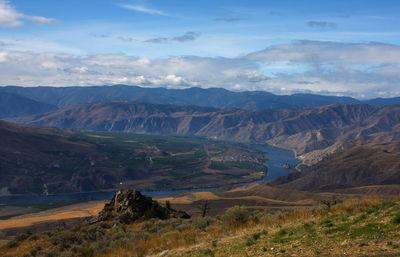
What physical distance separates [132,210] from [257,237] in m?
18.3

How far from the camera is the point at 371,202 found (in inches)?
727

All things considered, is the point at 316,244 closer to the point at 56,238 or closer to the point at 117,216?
the point at 56,238

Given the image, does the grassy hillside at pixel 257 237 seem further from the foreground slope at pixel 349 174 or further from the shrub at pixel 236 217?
the foreground slope at pixel 349 174

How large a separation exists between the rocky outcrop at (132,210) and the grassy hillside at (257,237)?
6.50m

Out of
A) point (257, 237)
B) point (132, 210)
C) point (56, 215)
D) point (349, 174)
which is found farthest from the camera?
point (349, 174)

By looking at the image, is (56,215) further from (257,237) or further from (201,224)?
(257,237)

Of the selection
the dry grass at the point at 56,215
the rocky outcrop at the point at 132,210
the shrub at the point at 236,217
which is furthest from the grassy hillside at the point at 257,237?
the dry grass at the point at 56,215

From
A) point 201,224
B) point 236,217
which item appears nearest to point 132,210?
point 201,224

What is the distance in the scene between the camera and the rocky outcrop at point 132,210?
31484mm

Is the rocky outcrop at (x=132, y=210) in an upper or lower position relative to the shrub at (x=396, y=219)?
lower

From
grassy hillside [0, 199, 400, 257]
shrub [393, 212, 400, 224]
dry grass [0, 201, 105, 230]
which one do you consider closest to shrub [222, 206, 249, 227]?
grassy hillside [0, 199, 400, 257]

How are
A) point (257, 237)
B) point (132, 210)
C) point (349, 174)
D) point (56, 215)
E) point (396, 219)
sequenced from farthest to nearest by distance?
point (349, 174) → point (56, 215) → point (132, 210) → point (257, 237) → point (396, 219)

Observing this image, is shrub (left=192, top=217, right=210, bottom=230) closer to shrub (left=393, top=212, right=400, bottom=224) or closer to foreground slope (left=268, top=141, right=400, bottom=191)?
shrub (left=393, top=212, right=400, bottom=224)

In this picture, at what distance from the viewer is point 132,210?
32.2 meters
